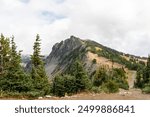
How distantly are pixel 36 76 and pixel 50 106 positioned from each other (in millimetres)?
45603

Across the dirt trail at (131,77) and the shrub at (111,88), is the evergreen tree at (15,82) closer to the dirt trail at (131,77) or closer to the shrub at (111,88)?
the shrub at (111,88)

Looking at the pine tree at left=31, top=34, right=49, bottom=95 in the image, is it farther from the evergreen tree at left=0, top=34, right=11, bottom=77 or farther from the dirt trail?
the dirt trail

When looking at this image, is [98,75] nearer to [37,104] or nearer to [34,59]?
[34,59]

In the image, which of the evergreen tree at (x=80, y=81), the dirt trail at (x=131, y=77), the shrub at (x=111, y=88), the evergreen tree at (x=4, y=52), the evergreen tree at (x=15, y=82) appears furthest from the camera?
the dirt trail at (x=131, y=77)

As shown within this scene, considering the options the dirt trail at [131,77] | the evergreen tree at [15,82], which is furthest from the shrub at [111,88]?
the dirt trail at [131,77]

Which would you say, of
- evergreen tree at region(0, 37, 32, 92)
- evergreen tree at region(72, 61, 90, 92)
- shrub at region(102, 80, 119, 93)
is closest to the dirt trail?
shrub at region(102, 80, 119, 93)

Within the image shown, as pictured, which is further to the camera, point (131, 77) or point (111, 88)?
point (131, 77)

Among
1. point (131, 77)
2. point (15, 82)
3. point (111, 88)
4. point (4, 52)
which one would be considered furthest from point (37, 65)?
point (131, 77)

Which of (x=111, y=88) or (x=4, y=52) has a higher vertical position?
(x=4, y=52)

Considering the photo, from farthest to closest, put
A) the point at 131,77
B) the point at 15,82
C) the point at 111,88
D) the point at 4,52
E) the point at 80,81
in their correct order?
1. the point at 131,77
2. the point at 4,52
3. the point at 111,88
4. the point at 80,81
5. the point at 15,82

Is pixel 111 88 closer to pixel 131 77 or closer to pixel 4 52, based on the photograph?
pixel 4 52

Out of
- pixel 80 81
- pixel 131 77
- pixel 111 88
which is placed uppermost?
pixel 131 77

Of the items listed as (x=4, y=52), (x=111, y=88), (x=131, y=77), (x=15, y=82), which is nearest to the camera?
(x=15, y=82)

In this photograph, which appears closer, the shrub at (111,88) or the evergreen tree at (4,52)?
the shrub at (111,88)
